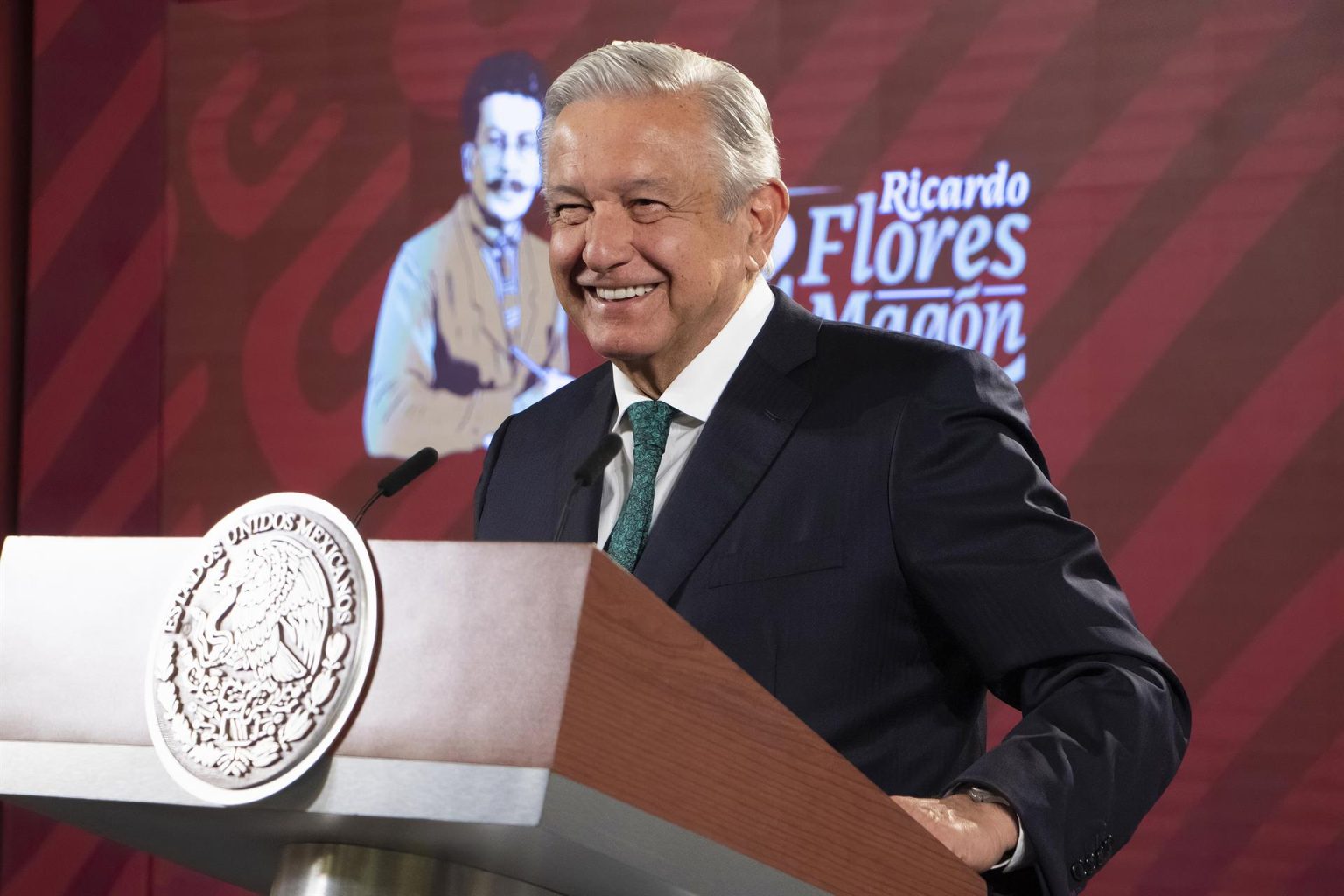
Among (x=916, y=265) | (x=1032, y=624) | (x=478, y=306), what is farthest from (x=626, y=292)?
(x=478, y=306)

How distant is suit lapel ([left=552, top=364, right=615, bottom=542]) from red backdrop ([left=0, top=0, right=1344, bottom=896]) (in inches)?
65.8

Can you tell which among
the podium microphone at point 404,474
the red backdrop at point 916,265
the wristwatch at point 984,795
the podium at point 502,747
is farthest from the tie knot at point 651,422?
the red backdrop at point 916,265

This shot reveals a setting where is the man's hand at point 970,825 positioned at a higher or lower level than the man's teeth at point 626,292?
lower

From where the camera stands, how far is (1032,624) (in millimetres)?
1360

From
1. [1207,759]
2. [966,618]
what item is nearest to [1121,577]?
[1207,759]

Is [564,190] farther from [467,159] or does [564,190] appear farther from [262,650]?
[467,159]

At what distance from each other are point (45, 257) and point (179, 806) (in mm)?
3751

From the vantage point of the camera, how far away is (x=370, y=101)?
395 cm

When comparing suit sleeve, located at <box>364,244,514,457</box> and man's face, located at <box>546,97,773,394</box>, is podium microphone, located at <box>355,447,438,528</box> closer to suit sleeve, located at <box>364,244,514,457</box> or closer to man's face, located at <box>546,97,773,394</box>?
man's face, located at <box>546,97,773,394</box>

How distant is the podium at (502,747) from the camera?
780mm

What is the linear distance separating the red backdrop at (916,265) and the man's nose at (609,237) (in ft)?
6.06

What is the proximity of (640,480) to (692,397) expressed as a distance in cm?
12

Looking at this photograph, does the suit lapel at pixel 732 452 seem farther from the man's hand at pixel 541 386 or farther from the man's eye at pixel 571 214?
the man's hand at pixel 541 386

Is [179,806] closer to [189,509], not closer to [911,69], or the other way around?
[911,69]
